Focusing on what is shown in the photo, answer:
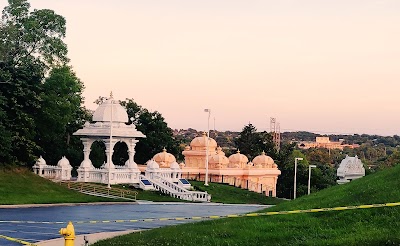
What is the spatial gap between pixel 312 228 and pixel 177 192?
3176 cm

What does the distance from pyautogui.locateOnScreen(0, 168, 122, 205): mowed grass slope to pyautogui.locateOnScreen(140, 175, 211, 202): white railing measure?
26.3 ft

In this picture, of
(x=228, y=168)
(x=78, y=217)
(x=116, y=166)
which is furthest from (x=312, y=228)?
(x=228, y=168)

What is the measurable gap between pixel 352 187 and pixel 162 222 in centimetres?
888

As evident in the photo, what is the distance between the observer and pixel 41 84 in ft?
160

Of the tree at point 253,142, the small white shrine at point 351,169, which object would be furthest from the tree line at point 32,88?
the tree at point 253,142

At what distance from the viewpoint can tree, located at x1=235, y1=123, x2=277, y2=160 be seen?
84.2 metres

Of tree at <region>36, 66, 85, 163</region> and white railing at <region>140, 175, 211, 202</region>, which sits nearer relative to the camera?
white railing at <region>140, 175, 211, 202</region>

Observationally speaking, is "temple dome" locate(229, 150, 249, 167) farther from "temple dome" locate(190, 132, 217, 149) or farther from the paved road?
→ the paved road

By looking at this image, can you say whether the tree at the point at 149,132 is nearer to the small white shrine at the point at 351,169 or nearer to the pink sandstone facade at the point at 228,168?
the pink sandstone facade at the point at 228,168

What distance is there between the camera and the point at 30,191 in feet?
124

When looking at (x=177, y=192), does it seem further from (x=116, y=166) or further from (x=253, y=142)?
(x=253, y=142)

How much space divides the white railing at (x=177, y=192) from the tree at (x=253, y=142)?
36.6 metres

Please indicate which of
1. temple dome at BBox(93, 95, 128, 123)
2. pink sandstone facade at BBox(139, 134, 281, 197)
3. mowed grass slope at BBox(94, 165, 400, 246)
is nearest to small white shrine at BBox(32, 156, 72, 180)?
temple dome at BBox(93, 95, 128, 123)

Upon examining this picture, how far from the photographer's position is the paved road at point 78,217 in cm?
2139
